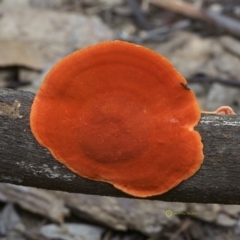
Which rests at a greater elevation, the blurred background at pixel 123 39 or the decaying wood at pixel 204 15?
the decaying wood at pixel 204 15

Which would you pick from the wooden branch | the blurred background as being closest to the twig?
the blurred background

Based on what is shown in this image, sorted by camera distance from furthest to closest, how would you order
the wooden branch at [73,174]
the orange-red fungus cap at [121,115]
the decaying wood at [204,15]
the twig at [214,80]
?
1. the decaying wood at [204,15]
2. the twig at [214,80]
3. the wooden branch at [73,174]
4. the orange-red fungus cap at [121,115]

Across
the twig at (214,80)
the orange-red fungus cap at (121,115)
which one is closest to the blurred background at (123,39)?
the twig at (214,80)

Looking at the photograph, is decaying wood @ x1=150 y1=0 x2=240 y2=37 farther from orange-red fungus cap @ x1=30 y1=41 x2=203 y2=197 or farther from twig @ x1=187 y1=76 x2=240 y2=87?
orange-red fungus cap @ x1=30 y1=41 x2=203 y2=197

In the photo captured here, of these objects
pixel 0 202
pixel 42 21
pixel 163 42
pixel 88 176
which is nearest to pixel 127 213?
pixel 0 202

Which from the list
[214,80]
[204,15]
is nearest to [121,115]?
[214,80]

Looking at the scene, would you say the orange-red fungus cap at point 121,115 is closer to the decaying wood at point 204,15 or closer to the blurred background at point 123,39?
the blurred background at point 123,39

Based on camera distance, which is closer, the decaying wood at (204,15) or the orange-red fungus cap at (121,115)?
the orange-red fungus cap at (121,115)

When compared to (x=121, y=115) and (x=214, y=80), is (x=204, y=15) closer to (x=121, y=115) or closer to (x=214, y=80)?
(x=214, y=80)
